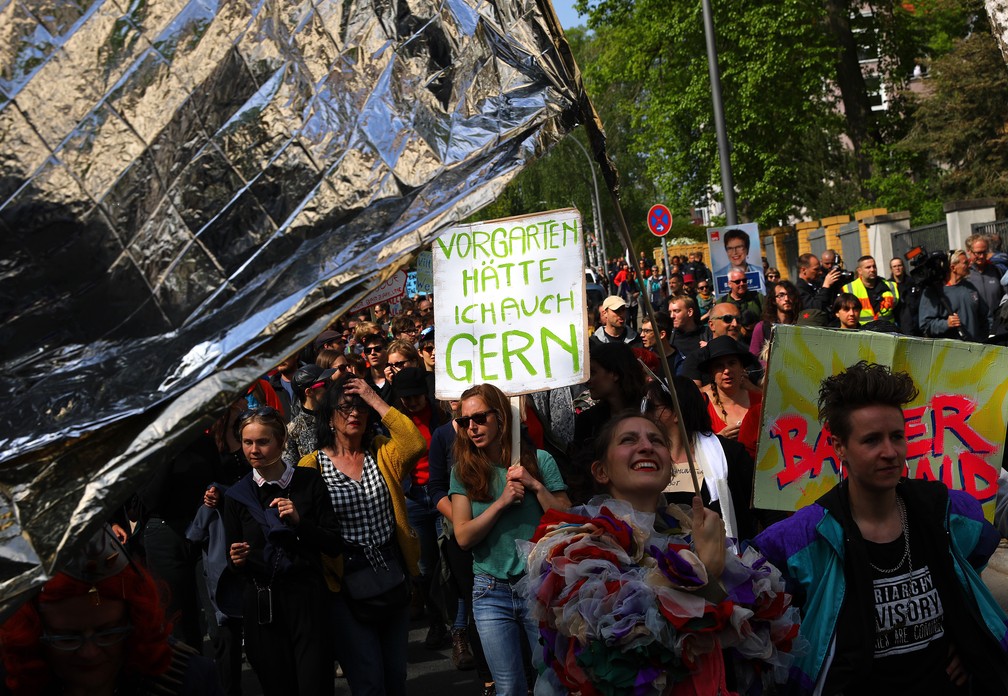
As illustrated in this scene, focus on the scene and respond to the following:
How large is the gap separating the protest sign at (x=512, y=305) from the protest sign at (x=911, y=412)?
0.93 m

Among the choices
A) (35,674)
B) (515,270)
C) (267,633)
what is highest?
A: (515,270)

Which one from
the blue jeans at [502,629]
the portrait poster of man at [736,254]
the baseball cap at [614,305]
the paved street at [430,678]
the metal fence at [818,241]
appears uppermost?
the metal fence at [818,241]

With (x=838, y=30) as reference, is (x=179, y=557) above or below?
below

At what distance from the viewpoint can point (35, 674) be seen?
2.58 m

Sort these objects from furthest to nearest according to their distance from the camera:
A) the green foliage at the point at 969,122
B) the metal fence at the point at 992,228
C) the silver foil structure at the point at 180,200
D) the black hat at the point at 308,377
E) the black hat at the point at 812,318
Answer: the green foliage at the point at 969,122 < the metal fence at the point at 992,228 < the black hat at the point at 812,318 < the black hat at the point at 308,377 < the silver foil structure at the point at 180,200

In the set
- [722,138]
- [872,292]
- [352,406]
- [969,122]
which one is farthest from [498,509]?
[969,122]

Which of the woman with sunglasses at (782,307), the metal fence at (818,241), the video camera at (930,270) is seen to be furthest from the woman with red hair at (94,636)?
the metal fence at (818,241)

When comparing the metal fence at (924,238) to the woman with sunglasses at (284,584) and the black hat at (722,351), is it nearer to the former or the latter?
the black hat at (722,351)

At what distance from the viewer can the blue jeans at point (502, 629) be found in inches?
195

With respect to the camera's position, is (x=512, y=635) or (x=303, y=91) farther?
(x=512, y=635)

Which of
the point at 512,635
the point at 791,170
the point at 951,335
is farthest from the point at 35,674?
the point at 791,170

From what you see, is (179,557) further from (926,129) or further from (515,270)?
(926,129)

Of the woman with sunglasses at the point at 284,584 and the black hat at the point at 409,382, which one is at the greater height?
the black hat at the point at 409,382

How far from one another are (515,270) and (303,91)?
412 cm
